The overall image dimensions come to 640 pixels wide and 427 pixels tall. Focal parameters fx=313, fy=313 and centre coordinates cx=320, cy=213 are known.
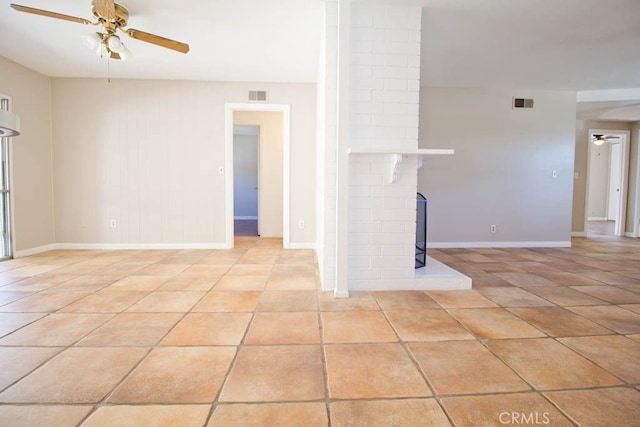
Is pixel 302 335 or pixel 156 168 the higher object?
pixel 156 168

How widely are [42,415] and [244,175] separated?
8.94 metres

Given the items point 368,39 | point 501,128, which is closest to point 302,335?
point 368,39

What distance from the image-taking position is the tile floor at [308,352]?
1.24 m

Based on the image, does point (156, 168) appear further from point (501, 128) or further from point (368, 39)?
point (501, 128)

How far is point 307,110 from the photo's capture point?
4.81 m

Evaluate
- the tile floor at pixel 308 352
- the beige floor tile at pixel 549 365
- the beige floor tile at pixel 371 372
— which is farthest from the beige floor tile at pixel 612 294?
the beige floor tile at pixel 371 372

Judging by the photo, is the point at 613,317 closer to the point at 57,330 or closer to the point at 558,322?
the point at 558,322

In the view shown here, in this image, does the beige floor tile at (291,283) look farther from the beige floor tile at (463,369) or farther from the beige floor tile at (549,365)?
the beige floor tile at (549,365)

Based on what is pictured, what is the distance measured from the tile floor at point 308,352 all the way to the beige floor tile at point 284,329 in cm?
1

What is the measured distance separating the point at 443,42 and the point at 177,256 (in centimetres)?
413

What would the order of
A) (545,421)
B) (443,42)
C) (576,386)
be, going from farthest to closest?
1. (443,42)
2. (576,386)
3. (545,421)

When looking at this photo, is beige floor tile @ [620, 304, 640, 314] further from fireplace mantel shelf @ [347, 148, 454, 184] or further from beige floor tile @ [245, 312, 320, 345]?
beige floor tile @ [245, 312, 320, 345]

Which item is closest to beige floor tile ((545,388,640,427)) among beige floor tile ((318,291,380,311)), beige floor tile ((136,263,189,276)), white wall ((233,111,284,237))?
beige floor tile ((318,291,380,311))

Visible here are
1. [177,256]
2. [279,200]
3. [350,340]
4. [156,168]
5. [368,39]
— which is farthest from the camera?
[279,200]
